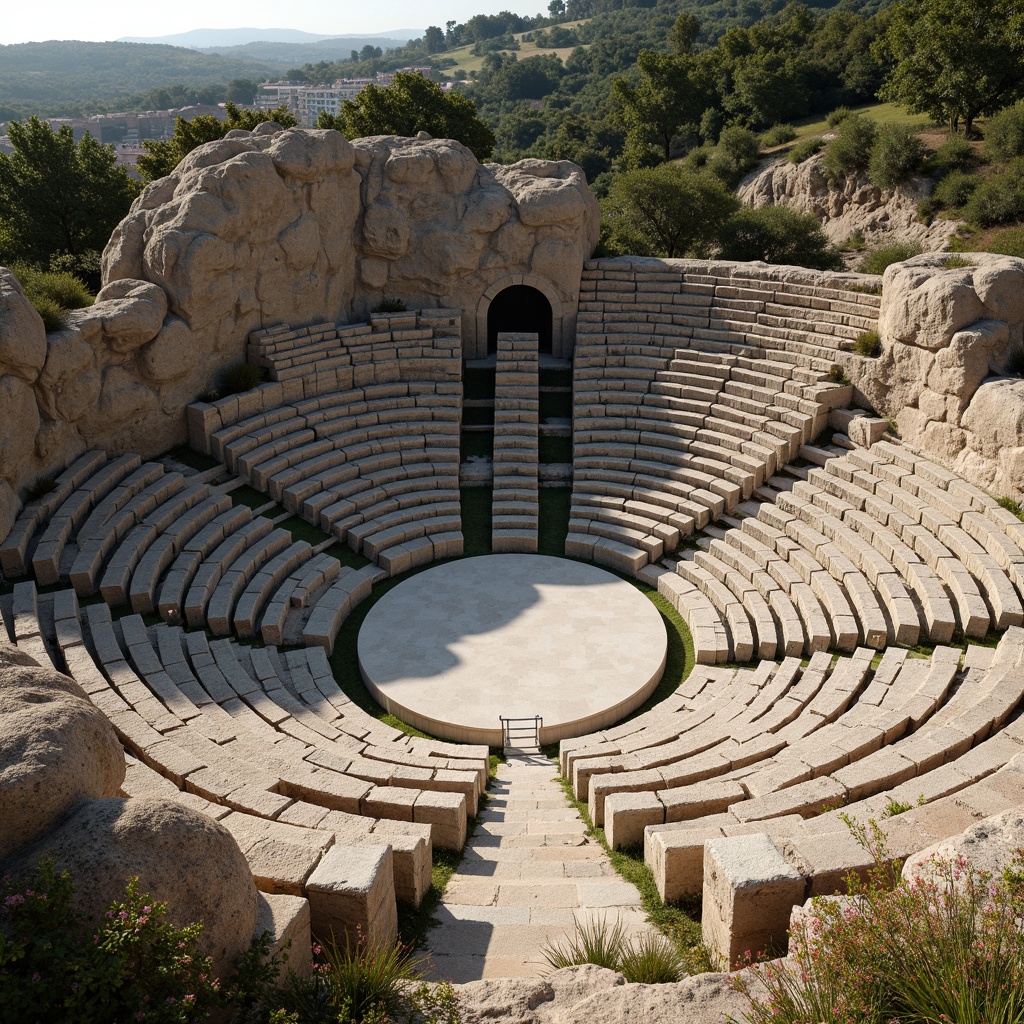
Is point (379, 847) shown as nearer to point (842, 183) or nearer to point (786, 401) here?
point (786, 401)

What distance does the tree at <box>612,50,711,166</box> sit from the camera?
187 ft

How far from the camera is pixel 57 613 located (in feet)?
42.1

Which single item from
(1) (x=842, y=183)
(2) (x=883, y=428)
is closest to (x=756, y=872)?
(2) (x=883, y=428)

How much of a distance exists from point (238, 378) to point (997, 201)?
27716 millimetres

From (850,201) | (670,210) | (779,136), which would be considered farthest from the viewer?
(779,136)

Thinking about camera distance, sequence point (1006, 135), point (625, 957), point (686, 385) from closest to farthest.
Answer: point (625, 957), point (686, 385), point (1006, 135)

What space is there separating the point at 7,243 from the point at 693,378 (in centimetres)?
2009

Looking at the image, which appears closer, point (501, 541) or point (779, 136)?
point (501, 541)

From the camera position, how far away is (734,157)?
47031 mm

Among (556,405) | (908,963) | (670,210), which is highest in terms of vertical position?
(670,210)

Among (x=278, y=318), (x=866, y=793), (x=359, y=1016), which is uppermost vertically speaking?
(x=278, y=318)

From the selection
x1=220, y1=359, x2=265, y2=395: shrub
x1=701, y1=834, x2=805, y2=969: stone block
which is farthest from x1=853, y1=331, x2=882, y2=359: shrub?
x1=701, y1=834, x2=805, y2=969: stone block

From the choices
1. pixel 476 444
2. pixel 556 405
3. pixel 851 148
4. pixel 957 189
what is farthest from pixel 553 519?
pixel 851 148

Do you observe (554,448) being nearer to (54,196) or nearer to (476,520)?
(476,520)
